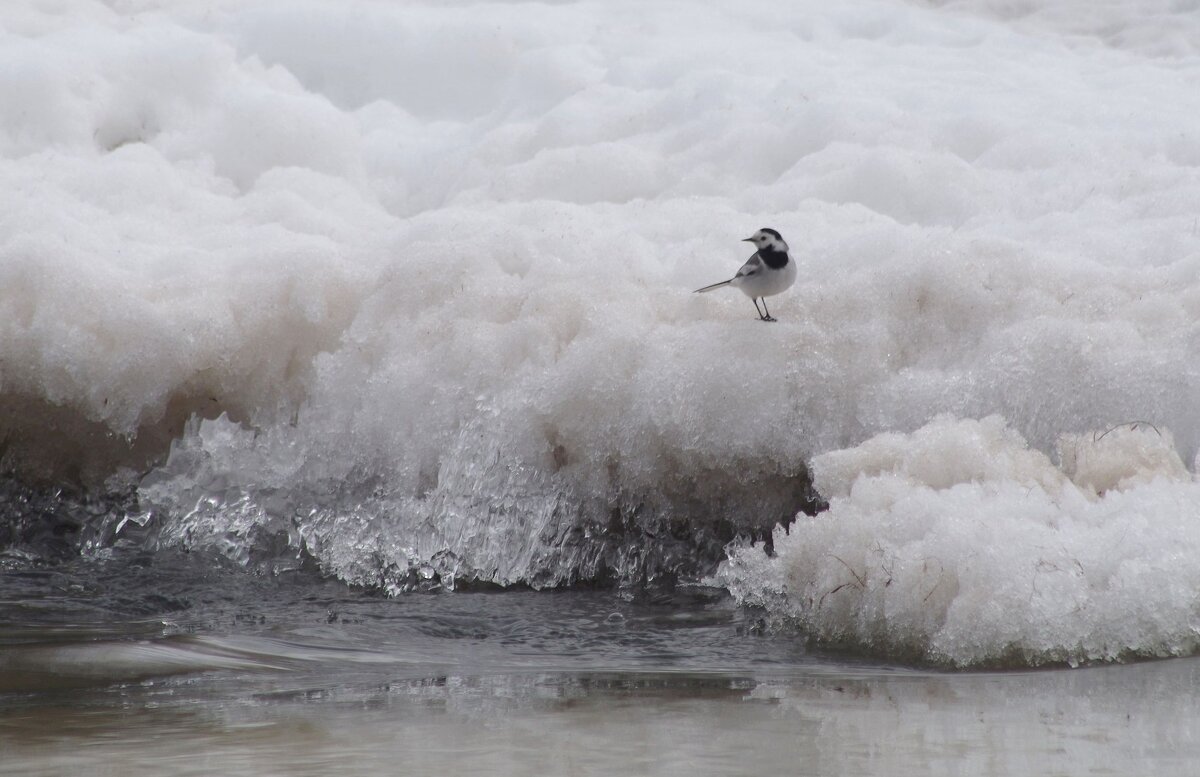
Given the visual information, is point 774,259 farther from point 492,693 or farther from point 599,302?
point 492,693

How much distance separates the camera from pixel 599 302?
6.05 meters

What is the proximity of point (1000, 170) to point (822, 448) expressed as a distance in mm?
3150

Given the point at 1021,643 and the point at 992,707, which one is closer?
the point at 992,707

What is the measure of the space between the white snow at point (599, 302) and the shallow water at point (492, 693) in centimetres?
52

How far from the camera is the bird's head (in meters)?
5.58

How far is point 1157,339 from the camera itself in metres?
5.28

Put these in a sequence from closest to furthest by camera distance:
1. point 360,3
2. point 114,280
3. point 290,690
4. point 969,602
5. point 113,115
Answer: point 290,690, point 969,602, point 114,280, point 113,115, point 360,3

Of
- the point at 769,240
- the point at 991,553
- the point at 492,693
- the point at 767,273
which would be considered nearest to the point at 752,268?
the point at 767,273

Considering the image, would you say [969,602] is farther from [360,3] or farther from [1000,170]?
[360,3]

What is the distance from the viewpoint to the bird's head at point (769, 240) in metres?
5.58

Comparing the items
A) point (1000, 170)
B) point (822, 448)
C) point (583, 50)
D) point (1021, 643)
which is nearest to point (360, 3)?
point (583, 50)

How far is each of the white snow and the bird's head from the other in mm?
345

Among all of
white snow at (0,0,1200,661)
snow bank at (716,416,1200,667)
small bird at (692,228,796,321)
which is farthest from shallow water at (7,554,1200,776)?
small bird at (692,228,796,321)

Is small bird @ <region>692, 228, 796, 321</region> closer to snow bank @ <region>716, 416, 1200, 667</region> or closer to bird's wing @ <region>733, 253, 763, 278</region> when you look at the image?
bird's wing @ <region>733, 253, 763, 278</region>
